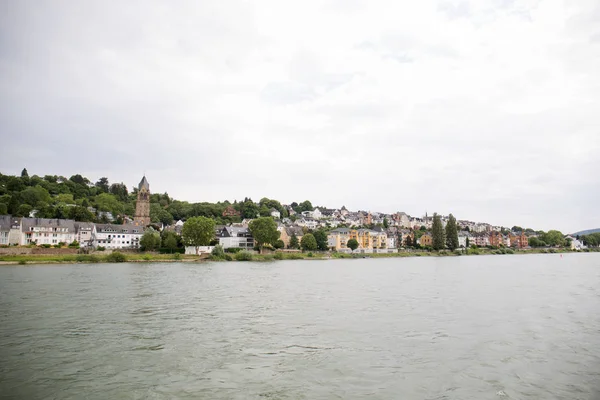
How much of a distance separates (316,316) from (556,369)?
39.0 feet

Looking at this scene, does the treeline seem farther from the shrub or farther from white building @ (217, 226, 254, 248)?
the shrub

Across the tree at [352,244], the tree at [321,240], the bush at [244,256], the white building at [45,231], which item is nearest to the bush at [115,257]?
the bush at [244,256]

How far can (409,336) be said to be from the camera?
18.5m

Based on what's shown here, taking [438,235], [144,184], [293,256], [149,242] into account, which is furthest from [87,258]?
[438,235]

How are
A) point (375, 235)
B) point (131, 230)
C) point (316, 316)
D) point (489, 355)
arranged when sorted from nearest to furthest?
point (489, 355) → point (316, 316) → point (131, 230) → point (375, 235)

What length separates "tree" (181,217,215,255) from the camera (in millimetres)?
94375

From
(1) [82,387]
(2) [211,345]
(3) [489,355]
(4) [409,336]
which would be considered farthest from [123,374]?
(3) [489,355]

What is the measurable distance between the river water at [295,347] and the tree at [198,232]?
6333 cm

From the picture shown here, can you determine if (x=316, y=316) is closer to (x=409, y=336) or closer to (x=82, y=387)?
(x=409, y=336)

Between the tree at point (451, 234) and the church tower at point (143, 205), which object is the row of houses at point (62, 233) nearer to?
the church tower at point (143, 205)

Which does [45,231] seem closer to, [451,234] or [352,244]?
[352,244]

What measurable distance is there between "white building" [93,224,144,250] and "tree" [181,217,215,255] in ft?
73.9

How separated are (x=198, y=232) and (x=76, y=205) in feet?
195

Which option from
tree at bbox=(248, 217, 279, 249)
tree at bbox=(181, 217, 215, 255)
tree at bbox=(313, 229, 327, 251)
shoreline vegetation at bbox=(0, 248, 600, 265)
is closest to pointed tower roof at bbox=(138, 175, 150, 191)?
tree at bbox=(181, 217, 215, 255)
